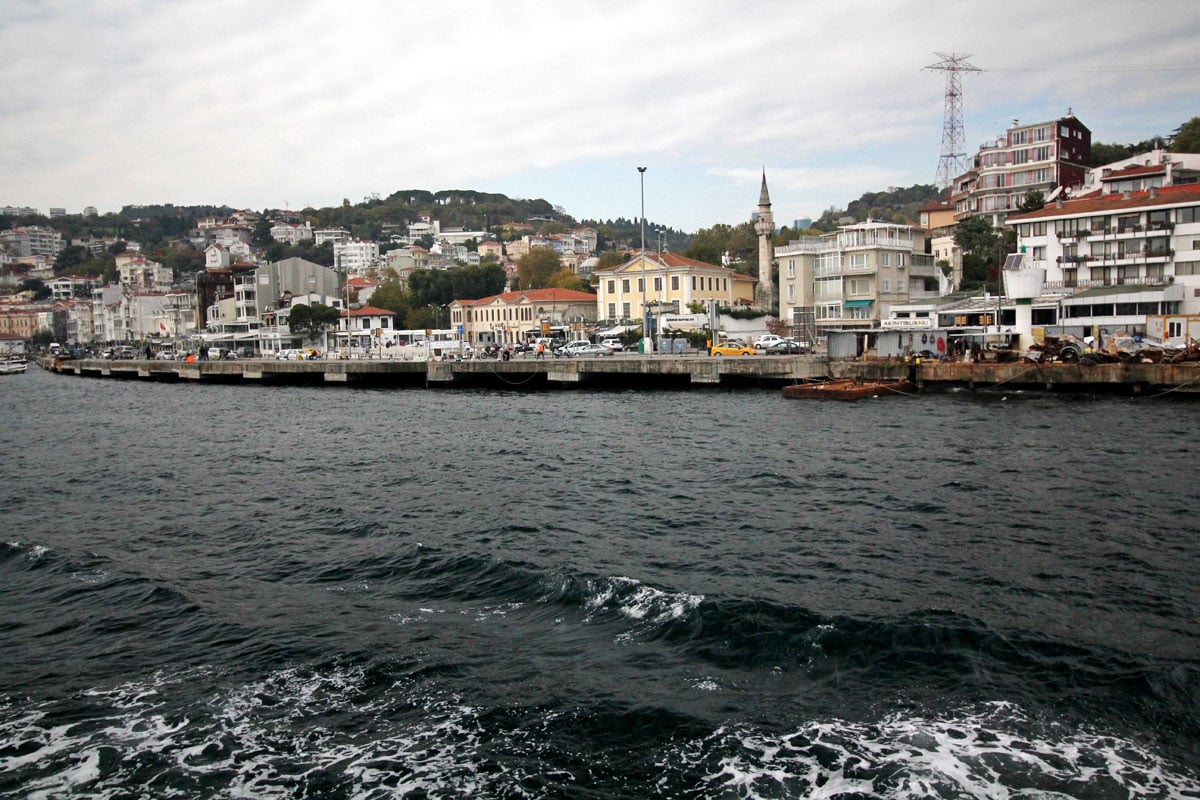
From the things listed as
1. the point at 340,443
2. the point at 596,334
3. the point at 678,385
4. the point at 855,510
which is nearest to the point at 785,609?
the point at 855,510

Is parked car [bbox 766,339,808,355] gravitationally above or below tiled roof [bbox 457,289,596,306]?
below

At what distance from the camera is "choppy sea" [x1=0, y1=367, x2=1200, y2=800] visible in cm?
756

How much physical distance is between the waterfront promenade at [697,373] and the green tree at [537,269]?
44.1 meters

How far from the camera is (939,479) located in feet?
63.3

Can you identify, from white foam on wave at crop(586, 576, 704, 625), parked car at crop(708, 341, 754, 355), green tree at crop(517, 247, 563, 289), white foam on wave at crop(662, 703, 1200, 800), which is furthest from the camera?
green tree at crop(517, 247, 563, 289)

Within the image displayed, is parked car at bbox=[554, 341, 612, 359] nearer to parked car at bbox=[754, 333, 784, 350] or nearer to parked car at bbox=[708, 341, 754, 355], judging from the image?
parked car at bbox=[708, 341, 754, 355]

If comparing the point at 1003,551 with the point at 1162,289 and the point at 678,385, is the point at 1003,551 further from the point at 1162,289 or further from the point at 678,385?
the point at 1162,289

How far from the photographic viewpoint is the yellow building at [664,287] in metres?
68.4

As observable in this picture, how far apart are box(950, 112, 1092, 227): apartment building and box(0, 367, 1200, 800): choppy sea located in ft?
193

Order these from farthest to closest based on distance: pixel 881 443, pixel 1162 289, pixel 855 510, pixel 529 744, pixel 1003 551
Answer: pixel 1162 289 → pixel 881 443 → pixel 855 510 → pixel 1003 551 → pixel 529 744

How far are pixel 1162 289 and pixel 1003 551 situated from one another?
3736cm

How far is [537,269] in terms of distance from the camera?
336 ft

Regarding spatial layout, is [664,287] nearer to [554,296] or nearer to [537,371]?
[554,296]

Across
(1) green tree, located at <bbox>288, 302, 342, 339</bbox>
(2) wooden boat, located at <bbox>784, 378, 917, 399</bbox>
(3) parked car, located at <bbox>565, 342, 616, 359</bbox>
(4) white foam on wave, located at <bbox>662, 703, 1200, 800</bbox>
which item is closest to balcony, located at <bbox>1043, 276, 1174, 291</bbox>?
(2) wooden boat, located at <bbox>784, 378, 917, 399</bbox>
